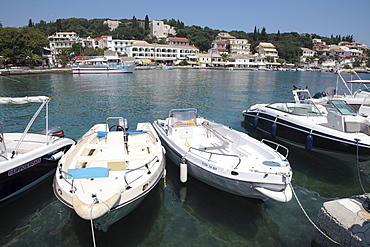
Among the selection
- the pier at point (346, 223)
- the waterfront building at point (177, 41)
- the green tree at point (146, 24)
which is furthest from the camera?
the green tree at point (146, 24)

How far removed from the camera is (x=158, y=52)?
107 meters

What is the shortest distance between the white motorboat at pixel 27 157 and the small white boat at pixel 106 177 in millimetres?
1077

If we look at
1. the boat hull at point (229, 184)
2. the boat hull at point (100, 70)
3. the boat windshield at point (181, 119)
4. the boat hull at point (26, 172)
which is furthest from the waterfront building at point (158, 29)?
the boat hull at point (229, 184)

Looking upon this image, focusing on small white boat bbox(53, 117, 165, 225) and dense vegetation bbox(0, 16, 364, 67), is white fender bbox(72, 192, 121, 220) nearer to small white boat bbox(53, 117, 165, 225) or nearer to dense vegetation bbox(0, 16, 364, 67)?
small white boat bbox(53, 117, 165, 225)

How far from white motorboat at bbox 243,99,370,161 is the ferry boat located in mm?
61052

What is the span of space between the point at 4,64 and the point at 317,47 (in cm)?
15886

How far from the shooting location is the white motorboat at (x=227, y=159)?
19.9 ft

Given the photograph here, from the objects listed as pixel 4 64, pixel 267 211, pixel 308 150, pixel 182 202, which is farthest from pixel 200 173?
pixel 4 64

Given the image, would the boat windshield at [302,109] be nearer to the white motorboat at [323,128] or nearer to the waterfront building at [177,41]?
the white motorboat at [323,128]

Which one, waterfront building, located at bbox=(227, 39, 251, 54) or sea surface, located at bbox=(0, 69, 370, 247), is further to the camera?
waterfront building, located at bbox=(227, 39, 251, 54)

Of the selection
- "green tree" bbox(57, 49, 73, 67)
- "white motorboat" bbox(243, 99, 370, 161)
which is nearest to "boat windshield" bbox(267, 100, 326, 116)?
"white motorboat" bbox(243, 99, 370, 161)

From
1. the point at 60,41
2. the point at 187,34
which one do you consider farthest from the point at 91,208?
the point at 187,34

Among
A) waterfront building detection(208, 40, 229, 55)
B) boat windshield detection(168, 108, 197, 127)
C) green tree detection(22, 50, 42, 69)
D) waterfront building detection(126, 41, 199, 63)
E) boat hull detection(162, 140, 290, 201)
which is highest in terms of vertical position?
waterfront building detection(208, 40, 229, 55)

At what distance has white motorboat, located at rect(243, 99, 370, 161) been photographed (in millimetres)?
9422
